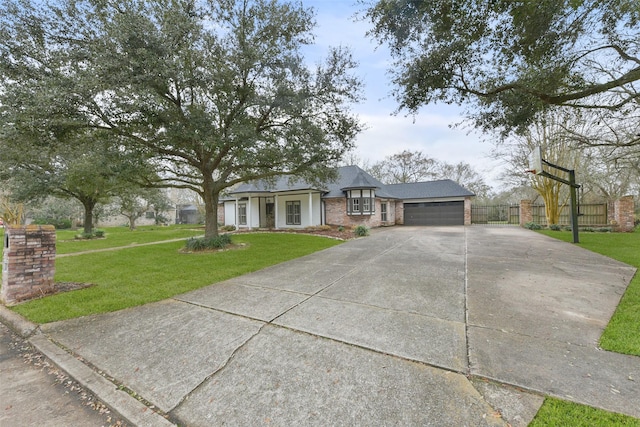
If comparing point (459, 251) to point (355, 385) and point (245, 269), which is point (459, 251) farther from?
point (355, 385)

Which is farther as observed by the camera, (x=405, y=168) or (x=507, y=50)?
(x=405, y=168)

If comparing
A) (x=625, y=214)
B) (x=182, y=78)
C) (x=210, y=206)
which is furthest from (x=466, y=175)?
(x=182, y=78)

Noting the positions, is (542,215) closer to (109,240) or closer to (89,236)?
(109,240)

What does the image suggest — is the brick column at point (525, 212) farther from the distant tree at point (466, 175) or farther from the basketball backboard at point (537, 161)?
the distant tree at point (466, 175)

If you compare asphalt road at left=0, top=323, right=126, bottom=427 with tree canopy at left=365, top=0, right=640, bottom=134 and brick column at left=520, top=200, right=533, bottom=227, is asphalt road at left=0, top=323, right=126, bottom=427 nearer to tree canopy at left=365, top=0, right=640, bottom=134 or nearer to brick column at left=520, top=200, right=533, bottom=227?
tree canopy at left=365, top=0, right=640, bottom=134

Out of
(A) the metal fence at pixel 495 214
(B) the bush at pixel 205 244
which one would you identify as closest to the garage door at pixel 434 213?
(A) the metal fence at pixel 495 214

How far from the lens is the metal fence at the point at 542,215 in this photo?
14.8 metres

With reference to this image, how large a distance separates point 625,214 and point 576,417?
17.9m

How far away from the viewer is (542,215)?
716 inches

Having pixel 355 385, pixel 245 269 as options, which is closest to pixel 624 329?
pixel 355 385

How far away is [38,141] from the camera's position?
6.70m

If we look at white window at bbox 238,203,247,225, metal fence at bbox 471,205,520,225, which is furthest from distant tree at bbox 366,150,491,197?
white window at bbox 238,203,247,225

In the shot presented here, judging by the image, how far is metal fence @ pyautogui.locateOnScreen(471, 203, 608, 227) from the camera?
14.8m

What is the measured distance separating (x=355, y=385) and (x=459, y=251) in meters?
7.43
